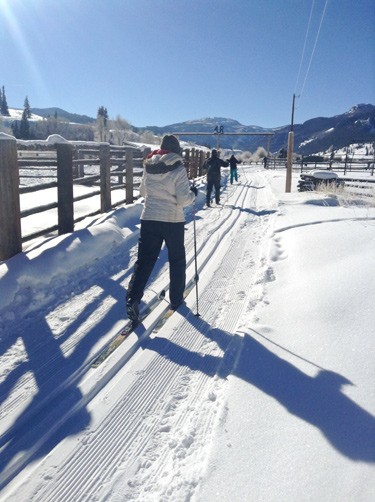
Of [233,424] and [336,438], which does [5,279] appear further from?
[336,438]

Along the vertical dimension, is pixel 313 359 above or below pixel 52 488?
above

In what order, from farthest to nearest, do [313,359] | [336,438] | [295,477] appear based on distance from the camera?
[313,359], [336,438], [295,477]

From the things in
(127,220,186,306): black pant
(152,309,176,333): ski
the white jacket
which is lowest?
(152,309,176,333): ski

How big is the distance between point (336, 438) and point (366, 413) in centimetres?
30

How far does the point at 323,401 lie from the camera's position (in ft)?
8.38

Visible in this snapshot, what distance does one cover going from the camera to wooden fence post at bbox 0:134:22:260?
4855 mm

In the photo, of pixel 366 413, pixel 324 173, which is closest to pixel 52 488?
pixel 366 413

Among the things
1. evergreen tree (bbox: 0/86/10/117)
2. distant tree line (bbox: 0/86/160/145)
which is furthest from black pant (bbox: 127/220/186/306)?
evergreen tree (bbox: 0/86/10/117)

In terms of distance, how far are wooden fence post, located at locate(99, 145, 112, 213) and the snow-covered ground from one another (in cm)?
340

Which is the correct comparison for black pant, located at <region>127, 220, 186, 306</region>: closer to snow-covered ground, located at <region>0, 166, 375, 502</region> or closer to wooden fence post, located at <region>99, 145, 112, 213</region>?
snow-covered ground, located at <region>0, 166, 375, 502</region>

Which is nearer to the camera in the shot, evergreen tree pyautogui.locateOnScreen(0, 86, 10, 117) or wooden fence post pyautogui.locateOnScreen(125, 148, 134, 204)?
wooden fence post pyautogui.locateOnScreen(125, 148, 134, 204)

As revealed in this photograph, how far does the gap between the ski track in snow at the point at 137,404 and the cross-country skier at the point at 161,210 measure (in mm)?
525

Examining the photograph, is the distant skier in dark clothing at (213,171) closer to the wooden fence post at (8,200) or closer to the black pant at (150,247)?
the wooden fence post at (8,200)

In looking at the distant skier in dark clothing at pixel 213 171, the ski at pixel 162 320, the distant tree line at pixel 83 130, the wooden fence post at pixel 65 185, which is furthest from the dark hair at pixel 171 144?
the distant tree line at pixel 83 130
